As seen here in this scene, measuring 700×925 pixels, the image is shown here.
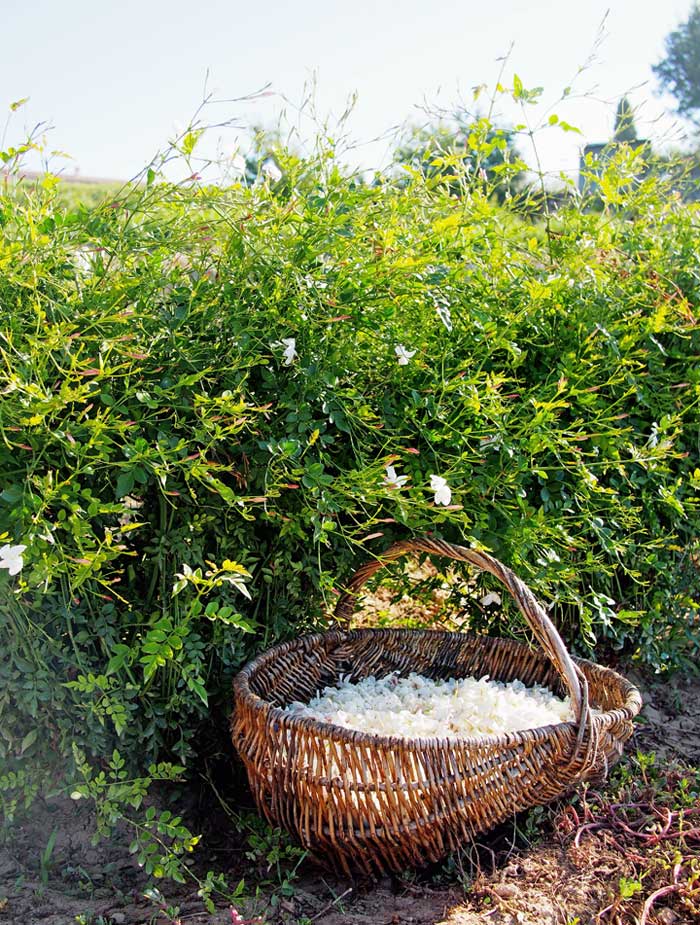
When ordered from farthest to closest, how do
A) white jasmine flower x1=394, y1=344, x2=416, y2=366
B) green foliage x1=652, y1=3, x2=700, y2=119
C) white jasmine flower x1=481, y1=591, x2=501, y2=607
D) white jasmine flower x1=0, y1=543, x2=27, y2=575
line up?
green foliage x1=652, y1=3, x2=700, y2=119 → white jasmine flower x1=481, y1=591, x2=501, y2=607 → white jasmine flower x1=394, y1=344, x2=416, y2=366 → white jasmine flower x1=0, y1=543, x2=27, y2=575

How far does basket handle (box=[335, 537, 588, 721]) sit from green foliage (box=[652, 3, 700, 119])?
40.7 metres

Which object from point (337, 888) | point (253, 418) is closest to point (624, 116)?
point (253, 418)

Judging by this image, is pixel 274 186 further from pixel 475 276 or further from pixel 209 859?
pixel 209 859

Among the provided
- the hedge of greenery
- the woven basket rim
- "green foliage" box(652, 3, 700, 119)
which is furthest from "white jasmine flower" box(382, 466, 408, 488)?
"green foliage" box(652, 3, 700, 119)

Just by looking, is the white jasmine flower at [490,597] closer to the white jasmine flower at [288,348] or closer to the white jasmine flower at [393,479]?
the white jasmine flower at [393,479]

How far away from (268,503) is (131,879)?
942 mm

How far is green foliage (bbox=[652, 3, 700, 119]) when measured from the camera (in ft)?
124

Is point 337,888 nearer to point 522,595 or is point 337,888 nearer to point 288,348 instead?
point 522,595

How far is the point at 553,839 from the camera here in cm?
226

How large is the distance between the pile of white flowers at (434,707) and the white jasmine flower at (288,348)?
0.82 meters

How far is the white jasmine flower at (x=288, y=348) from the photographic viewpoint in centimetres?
208

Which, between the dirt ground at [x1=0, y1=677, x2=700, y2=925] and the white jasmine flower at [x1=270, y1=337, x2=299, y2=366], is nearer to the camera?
the dirt ground at [x1=0, y1=677, x2=700, y2=925]

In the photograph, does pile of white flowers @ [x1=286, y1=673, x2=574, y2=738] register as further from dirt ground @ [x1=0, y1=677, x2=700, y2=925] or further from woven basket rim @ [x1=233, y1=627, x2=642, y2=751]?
dirt ground @ [x1=0, y1=677, x2=700, y2=925]

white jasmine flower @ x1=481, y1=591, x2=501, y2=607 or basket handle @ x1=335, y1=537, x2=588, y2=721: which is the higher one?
basket handle @ x1=335, y1=537, x2=588, y2=721
